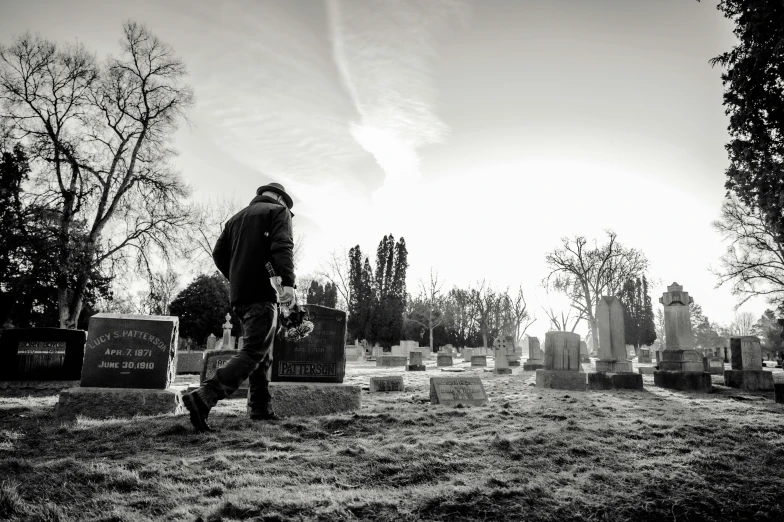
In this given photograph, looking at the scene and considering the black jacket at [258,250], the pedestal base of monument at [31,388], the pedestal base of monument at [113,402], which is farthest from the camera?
the pedestal base of monument at [31,388]

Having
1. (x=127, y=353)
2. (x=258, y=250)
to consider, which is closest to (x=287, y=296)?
(x=258, y=250)

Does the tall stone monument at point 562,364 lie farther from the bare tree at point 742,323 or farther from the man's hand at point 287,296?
the bare tree at point 742,323

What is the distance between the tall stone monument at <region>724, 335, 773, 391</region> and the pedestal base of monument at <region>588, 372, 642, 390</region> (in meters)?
2.94

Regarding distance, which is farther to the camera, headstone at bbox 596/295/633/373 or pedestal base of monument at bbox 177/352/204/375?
pedestal base of monument at bbox 177/352/204/375

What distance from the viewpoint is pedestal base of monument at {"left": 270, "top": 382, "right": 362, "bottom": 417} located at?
5.34 m

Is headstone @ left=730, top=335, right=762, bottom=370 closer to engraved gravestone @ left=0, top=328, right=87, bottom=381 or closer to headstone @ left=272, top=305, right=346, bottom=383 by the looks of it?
headstone @ left=272, top=305, right=346, bottom=383

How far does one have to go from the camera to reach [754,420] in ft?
16.8

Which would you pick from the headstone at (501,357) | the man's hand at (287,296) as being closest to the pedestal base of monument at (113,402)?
the man's hand at (287,296)

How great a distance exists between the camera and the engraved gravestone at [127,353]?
5.62 m

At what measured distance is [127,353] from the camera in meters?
5.74

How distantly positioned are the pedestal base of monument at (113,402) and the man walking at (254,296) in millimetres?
1602

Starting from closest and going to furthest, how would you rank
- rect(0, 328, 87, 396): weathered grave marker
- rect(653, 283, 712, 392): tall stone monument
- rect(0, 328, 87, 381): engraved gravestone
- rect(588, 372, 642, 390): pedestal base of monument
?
rect(0, 328, 87, 396): weathered grave marker, rect(0, 328, 87, 381): engraved gravestone, rect(588, 372, 642, 390): pedestal base of monument, rect(653, 283, 712, 392): tall stone monument

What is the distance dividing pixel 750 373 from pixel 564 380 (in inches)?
186

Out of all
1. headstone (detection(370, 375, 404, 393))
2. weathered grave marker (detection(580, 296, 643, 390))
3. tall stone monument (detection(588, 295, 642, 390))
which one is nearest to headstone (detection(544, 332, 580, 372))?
weathered grave marker (detection(580, 296, 643, 390))
